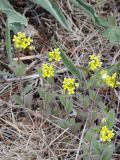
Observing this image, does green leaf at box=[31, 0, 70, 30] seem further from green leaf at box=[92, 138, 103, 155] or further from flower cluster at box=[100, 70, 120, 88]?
green leaf at box=[92, 138, 103, 155]

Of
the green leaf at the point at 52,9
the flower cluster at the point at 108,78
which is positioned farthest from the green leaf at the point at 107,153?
the green leaf at the point at 52,9

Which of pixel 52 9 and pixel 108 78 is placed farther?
pixel 52 9

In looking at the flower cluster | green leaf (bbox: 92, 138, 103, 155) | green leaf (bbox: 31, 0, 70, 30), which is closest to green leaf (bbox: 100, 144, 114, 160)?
green leaf (bbox: 92, 138, 103, 155)

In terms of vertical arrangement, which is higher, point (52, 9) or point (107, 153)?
point (52, 9)

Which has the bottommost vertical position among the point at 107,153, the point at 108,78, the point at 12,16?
the point at 107,153

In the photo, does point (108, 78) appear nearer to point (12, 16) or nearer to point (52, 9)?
point (52, 9)

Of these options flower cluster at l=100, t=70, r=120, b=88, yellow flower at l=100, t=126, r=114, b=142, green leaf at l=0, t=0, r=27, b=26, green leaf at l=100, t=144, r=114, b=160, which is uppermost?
green leaf at l=0, t=0, r=27, b=26

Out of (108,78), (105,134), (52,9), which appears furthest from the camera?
(52,9)

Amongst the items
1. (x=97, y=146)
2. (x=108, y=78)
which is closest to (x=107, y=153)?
(x=97, y=146)

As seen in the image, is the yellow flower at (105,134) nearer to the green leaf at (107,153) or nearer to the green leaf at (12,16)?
the green leaf at (107,153)

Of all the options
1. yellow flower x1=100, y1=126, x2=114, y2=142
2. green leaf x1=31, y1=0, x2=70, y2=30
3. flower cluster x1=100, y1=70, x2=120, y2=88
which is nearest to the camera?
yellow flower x1=100, y1=126, x2=114, y2=142

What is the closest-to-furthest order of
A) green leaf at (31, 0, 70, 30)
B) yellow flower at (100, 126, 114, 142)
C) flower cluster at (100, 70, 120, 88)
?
1. yellow flower at (100, 126, 114, 142)
2. flower cluster at (100, 70, 120, 88)
3. green leaf at (31, 0, 70, 30)
